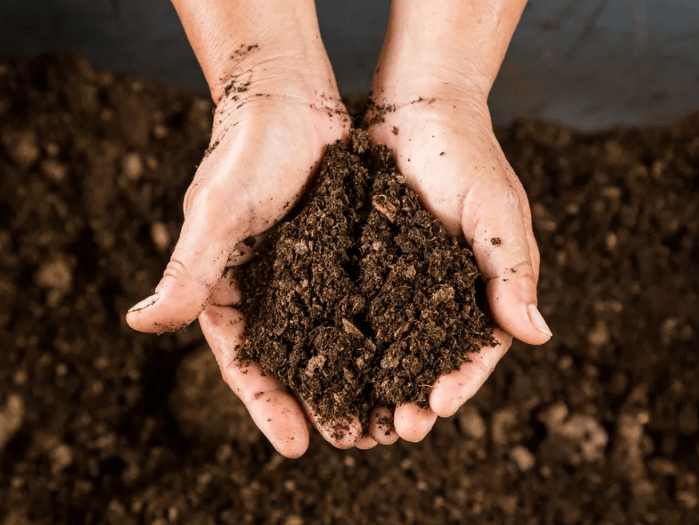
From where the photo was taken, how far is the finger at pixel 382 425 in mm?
1330

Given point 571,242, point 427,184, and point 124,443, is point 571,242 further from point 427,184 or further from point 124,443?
point 124,443

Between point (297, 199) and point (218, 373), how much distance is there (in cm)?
91

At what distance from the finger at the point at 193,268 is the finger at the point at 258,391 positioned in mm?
196

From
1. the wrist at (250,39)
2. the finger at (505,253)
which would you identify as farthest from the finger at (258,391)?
the wrist at (250,39)

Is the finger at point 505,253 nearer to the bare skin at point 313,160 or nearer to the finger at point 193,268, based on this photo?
the bare skin at point 313,160

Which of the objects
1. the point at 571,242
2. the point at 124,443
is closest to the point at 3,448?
the point at 124,443

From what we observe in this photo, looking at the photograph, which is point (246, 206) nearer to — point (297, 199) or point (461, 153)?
point (297, 199)

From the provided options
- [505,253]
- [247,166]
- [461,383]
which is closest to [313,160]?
[247,166]

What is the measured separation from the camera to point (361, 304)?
1.33 m

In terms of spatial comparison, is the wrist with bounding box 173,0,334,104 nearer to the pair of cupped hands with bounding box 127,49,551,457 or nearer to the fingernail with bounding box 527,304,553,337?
the pair of cupped hands with bounding box 127,49,551,457

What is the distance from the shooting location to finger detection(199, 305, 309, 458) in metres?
1.31

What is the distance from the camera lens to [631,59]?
8.16 ft

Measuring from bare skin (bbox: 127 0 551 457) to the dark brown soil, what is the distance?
69 centimetres

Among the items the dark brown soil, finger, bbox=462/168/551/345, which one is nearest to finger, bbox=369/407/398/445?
finger, bbox=462/168/551/345
